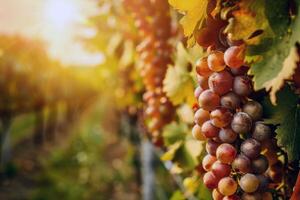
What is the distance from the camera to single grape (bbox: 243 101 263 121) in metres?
1.23

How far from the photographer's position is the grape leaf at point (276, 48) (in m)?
1.04

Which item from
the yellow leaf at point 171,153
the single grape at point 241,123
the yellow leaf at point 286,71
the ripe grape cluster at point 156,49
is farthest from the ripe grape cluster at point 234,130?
the ripe grape cluster at point 156,49

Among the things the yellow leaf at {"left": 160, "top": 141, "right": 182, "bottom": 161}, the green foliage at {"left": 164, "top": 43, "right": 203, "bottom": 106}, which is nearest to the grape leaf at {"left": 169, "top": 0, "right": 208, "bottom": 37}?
the green foliage at {"left": 164, "top": 43, "right": 203, "bottom": 106}

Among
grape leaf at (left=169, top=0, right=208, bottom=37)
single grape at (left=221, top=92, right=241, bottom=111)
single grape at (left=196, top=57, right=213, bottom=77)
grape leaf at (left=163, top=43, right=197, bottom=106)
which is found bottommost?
single grape at (left=221, top=92, right=241, bottom=111)

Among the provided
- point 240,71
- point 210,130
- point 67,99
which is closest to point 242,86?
point 240,71

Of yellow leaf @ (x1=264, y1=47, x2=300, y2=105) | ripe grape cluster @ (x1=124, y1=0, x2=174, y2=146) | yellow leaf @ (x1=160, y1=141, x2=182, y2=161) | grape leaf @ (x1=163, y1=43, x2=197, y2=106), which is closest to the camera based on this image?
yellow leaf @ (x1=264, y1=47, x2=300, y2=105)

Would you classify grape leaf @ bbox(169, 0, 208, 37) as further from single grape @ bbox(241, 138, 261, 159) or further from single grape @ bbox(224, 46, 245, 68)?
single grape @ bbox(241, 138, 261, 159)

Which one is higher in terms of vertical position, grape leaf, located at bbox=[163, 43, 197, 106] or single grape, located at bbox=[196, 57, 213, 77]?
grape leaf, located at bbox=[163, 43, 197, 106]

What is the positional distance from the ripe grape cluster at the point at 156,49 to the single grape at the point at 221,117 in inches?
57.9

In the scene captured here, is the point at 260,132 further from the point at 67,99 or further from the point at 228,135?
the point at 67,99

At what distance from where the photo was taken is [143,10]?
2.75m

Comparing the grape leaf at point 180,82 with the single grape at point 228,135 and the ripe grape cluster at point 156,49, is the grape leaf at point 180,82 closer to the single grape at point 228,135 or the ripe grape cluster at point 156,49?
the ripe grape cluster at point 156,49

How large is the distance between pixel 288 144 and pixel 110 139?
22361mm

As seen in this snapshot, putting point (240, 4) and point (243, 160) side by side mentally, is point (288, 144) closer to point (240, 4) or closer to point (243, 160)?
point (243, 160)
